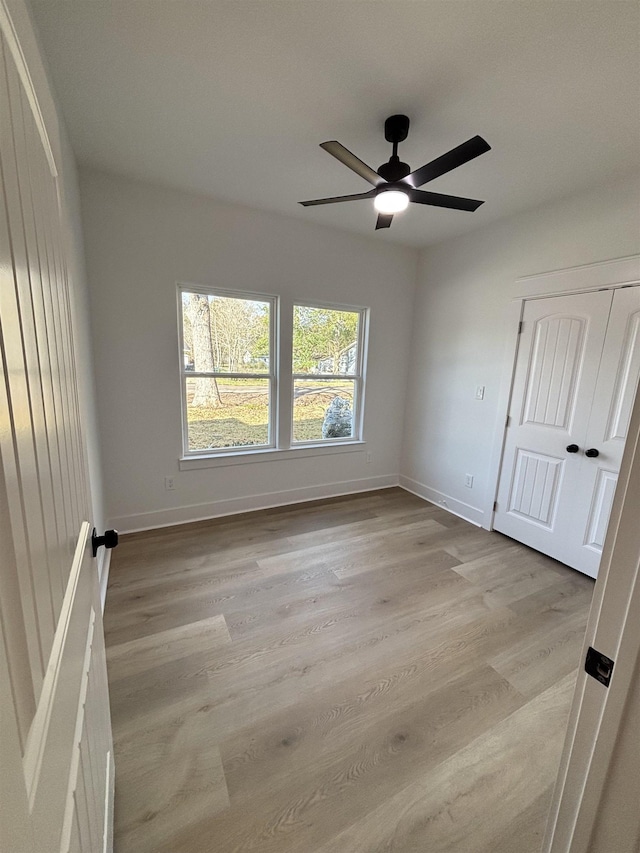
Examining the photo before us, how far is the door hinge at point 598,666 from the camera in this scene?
668 mm

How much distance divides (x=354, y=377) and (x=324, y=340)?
538 millimetres

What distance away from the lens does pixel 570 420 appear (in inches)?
105

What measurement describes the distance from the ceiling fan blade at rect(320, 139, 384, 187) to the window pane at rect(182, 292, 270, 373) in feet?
5.44

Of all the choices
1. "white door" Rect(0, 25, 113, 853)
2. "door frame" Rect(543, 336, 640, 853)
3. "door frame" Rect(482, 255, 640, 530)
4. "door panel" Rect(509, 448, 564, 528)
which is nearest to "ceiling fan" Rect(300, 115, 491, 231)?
"door frame" Rect(482, 255, 640, 530)

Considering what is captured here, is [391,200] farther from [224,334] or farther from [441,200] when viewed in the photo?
[224,334]

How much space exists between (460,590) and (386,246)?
→ 129 inches

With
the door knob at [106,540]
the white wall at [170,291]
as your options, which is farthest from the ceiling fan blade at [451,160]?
the door knob at [106,540]

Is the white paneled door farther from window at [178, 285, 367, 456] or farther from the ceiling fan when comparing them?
window at [178, 285, 367, 456]

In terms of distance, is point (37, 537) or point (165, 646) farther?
point (165, 646)

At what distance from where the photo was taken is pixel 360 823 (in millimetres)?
1180

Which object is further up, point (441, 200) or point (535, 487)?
point (441, 200)

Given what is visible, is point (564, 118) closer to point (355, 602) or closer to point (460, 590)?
point (460, 590)

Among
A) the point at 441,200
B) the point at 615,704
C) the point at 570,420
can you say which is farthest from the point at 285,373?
the point at 615,704

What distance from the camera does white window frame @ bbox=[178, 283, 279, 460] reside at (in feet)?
9.84
